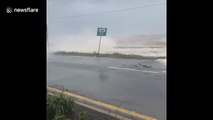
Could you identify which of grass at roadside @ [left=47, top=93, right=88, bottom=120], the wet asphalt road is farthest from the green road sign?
grass at roadside @ [left=47, top=93, right=88, bottom=120]

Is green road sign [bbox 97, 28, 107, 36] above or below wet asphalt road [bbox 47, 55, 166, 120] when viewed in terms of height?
above

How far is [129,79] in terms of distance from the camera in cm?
822
